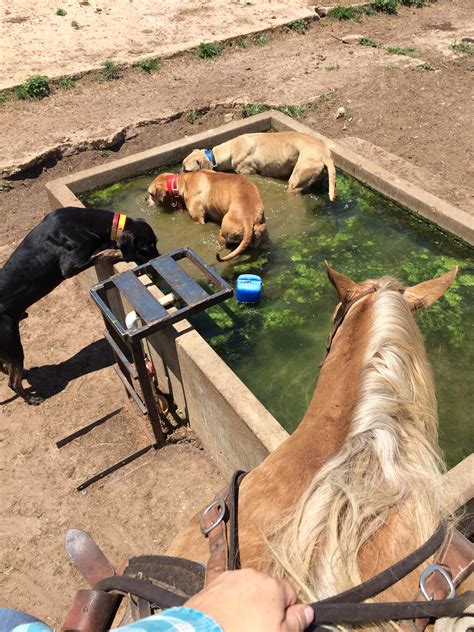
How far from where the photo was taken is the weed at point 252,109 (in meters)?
7.98

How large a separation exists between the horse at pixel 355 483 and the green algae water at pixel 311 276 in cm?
194

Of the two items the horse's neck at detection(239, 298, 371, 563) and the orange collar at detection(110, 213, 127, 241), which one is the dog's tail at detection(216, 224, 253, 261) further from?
the horse's neck at detection(239, 298, 371, 563)

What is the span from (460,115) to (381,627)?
8028 mm

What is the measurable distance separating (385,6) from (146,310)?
38.3 feet

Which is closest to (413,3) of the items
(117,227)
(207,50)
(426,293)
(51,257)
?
(207,50)

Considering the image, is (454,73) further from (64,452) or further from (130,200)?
(64,452)

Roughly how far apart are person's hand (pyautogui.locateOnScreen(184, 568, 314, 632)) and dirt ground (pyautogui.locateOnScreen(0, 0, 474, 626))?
2453 mm

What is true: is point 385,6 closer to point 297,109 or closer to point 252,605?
point 297,109

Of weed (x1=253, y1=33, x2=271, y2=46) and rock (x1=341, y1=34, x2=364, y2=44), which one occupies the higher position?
weed (x1=253, y1=33, x2=271, y2=46)

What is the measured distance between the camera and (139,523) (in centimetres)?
346

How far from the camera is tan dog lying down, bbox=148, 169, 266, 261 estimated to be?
496cm

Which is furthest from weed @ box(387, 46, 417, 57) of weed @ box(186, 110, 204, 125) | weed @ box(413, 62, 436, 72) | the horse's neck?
the horse's neck

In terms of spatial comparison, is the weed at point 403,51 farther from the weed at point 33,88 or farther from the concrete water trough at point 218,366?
the weed at point 33,88

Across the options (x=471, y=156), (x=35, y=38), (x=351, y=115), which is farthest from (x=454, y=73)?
(x=35, y=38)
